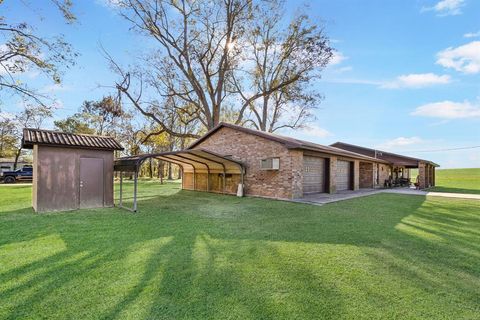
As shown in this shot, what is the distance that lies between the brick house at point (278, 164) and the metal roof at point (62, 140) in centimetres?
624

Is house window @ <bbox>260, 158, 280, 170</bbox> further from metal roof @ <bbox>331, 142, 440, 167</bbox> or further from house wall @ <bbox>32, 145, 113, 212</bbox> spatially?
metal roof @ <bbox>331, 142, 440, 167</bbox>

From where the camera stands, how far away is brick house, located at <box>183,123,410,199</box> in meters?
11.6

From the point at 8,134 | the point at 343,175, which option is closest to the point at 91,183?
the point at 343,175

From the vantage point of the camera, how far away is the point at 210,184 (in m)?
15.4

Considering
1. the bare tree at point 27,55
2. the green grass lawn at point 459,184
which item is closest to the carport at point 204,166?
the bare tree at point 27,55

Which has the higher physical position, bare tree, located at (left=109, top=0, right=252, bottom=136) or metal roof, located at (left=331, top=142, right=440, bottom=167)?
bare tree, located at (left=109, top=0, right=252, bottom=136)

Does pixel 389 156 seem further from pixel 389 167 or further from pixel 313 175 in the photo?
pixel 313 175

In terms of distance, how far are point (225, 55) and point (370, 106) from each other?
37.9 ft

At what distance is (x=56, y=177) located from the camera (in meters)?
8.70

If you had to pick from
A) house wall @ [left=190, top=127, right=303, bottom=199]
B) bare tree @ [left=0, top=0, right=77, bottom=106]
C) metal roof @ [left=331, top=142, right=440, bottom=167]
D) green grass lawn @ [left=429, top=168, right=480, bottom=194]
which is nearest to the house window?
house wall @ [left=190, top=127, right=303, bottom=199]

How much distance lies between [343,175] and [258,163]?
7.31 m

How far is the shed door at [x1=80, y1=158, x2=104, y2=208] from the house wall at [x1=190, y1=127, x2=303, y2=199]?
6646 millimetres

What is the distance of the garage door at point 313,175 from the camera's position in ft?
43.5

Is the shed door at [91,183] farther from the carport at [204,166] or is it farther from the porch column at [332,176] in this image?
the porch column at [332,176]
